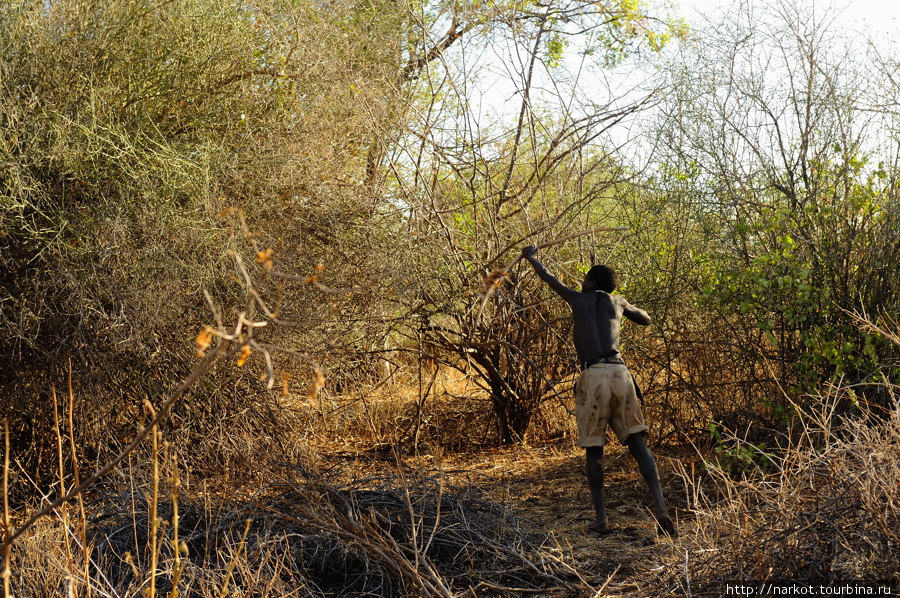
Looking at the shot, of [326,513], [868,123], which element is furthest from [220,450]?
[868,123]

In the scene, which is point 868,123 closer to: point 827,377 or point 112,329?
point 827,377

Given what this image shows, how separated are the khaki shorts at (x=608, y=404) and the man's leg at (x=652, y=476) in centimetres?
6

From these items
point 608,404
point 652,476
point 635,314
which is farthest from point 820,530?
point 635,314

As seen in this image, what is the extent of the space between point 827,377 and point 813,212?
112 centimetres

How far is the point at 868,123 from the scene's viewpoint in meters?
6.05

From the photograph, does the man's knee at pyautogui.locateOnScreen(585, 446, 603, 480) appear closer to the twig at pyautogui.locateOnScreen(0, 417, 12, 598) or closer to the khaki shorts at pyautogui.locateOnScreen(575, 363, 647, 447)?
the khaki shorts at pyautogui.locateOnScreen(575, 363, 647, 447)

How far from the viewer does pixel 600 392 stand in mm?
5223

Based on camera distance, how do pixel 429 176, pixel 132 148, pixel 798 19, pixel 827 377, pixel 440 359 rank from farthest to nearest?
pixel 440 359 → pixel 429 176 → pixel 798 19 → pixel 827 377 → pixel 132 148

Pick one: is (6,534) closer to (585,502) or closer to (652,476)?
(652,476)

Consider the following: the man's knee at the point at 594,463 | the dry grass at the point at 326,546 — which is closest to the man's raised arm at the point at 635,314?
the man's knee at the point at 594,463

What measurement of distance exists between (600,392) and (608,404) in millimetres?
86

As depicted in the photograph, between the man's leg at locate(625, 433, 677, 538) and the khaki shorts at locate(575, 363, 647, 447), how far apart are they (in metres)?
0.06

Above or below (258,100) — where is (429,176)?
below

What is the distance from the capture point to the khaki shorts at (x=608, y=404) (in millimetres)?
5223
